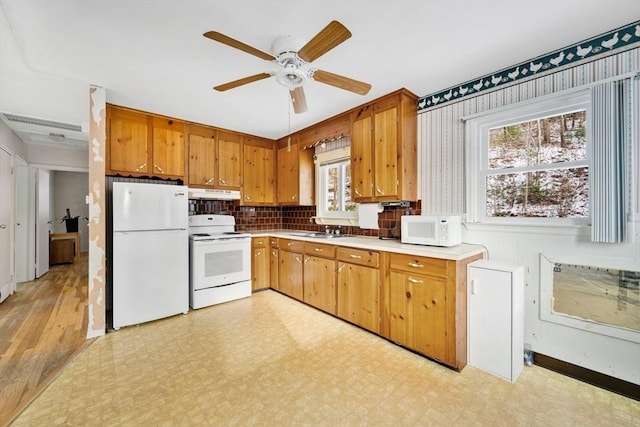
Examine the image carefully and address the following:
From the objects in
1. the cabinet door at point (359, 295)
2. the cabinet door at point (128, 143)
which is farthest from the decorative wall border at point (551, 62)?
the cabinet door at point (128, 143)

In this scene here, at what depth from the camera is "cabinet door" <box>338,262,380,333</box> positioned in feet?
8.71

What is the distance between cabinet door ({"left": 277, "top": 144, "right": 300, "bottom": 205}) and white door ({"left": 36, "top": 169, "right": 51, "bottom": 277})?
4258 mm

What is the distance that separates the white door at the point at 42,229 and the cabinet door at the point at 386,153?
5.79 metres

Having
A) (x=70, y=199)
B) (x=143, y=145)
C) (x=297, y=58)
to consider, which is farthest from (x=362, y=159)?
(x=70, y=199)

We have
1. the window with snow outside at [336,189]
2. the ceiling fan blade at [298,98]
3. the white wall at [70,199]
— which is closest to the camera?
the ceiling fan blade at [298,98]

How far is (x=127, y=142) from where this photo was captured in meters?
3.15

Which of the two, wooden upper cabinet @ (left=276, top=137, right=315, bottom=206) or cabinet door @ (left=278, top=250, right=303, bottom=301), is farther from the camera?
wooden upper cabinet @ (left=276, top=137, right=315, bottom=206)

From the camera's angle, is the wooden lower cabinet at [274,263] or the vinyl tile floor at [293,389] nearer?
the vinyl tile floor at [293,389]

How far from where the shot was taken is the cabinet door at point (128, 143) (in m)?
3.06

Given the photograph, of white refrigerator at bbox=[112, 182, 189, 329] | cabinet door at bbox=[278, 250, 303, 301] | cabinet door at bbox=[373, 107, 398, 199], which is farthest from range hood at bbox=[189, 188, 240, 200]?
cabinet door at bbox=[373, 107, 398, 199]

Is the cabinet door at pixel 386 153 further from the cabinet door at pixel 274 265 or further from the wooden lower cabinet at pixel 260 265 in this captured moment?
the wooden lower cabinet at pixel 260 265

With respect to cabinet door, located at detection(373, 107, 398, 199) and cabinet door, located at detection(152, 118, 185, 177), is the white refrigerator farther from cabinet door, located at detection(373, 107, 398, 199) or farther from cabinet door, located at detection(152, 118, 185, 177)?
cabinet door, located at detection(373, 107, 398, 199)

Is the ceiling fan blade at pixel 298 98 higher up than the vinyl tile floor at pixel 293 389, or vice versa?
the ceiling fan blade at pixel 298 98

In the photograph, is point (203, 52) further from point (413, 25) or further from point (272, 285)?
point (272, 285)
